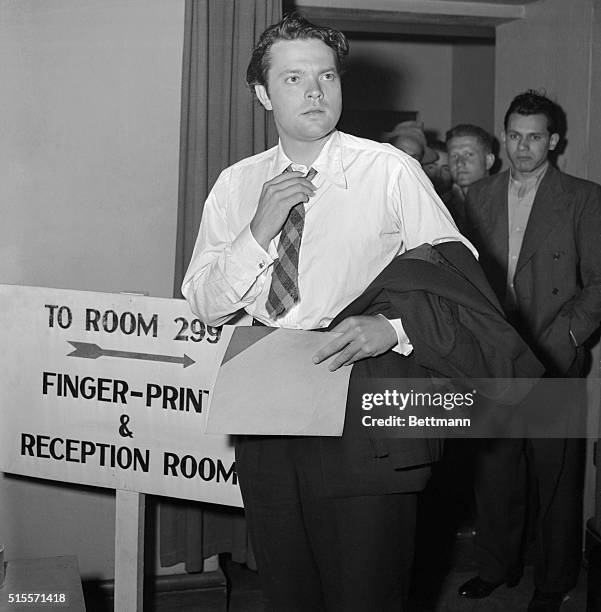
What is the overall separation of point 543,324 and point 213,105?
40.7 inches

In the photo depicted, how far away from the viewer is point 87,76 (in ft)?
6.71

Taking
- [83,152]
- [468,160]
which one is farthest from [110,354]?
[468,160]

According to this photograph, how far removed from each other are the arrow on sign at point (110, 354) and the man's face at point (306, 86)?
624 mm

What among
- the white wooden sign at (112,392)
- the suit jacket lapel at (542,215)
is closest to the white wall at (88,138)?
the white wooden sign at (112,392)

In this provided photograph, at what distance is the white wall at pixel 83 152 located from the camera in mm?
2021

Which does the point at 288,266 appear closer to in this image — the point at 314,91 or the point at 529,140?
the point at 314,91

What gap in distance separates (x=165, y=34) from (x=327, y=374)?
3.77ft

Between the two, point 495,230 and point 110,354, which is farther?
point 495,230

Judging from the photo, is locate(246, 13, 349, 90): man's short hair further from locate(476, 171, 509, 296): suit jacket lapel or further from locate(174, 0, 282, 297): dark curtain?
locate(476, 171, 509, 296): suit jacket lapel

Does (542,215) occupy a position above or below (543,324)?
above

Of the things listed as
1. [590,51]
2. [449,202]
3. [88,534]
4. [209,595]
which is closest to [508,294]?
[449,202]

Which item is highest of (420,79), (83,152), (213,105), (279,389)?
(420,79)

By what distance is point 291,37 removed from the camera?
51.5 inches

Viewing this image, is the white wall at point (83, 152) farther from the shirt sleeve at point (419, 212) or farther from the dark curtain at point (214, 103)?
the shirt sleeve at point (419, 212)
